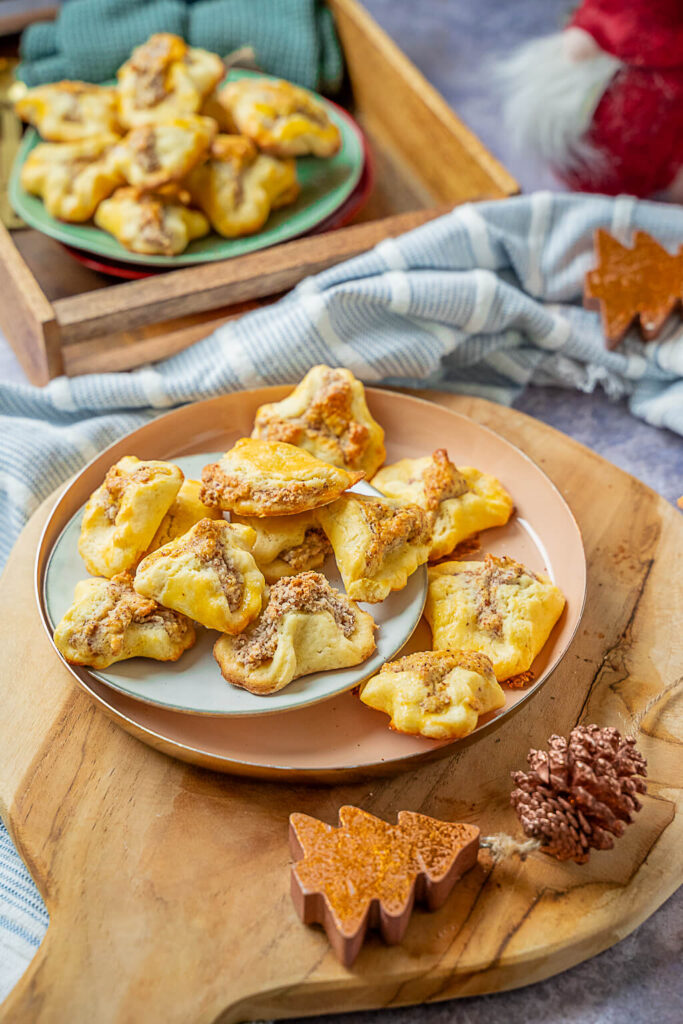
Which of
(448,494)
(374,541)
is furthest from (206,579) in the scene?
(448,494)

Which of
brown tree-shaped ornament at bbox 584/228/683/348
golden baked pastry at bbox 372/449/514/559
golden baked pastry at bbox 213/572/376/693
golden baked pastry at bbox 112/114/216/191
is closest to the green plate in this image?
golden baked pastry at bbox 112/114/216/191

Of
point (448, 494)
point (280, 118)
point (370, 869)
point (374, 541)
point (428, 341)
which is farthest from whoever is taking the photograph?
point (280, 118)

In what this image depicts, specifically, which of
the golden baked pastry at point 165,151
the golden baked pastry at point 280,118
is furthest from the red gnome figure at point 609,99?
the golden baked pastry at point 165,151

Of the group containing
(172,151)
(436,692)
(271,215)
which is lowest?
(436,692)

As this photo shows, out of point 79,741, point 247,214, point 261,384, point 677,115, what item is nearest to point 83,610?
point 79,741

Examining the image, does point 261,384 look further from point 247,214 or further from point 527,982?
point 527,982

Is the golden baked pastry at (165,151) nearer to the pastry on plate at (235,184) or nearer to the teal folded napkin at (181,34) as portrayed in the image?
the pastry on plate at (235,184)

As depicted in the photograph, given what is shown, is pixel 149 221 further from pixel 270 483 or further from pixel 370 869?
pixel 370 869
